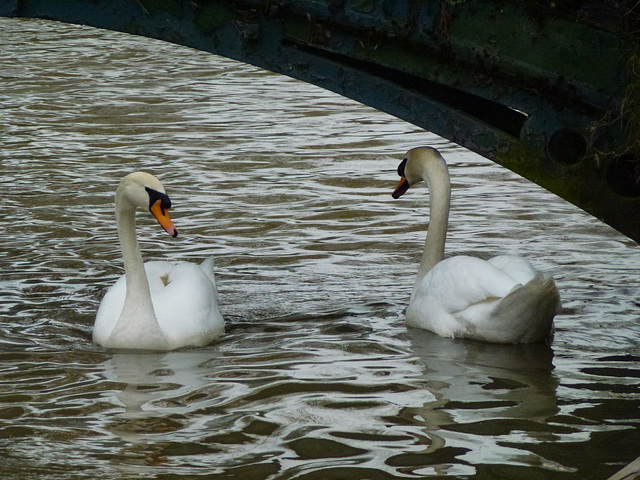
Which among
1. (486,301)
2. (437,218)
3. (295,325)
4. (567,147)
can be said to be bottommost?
(295,325)

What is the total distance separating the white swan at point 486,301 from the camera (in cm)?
654

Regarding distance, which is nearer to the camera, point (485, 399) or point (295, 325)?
point (485, 399)

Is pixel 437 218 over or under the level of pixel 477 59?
under

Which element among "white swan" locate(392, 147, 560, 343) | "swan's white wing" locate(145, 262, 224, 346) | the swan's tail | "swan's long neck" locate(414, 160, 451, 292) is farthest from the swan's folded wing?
"swan's white wing" locate(145, 262, 224, 346)

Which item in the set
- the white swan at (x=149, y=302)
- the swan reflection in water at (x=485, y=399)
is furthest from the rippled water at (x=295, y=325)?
the white swan at (x=149, y=302)

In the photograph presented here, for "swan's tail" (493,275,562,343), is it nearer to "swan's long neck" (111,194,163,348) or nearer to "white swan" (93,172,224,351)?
"white swan" (93,172,224,351)

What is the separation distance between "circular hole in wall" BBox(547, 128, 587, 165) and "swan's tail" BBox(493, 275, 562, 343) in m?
1.29

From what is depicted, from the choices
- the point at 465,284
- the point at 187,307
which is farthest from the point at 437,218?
the point at 187,307

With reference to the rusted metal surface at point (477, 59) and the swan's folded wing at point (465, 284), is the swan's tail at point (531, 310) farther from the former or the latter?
the rusted metal surface at point (477, 59)

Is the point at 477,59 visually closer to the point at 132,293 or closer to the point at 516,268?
the point at 516,268

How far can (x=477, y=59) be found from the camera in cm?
507

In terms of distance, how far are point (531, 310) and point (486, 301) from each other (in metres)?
0.37

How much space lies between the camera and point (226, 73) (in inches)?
752

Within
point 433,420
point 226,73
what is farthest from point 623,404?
point 226,73
